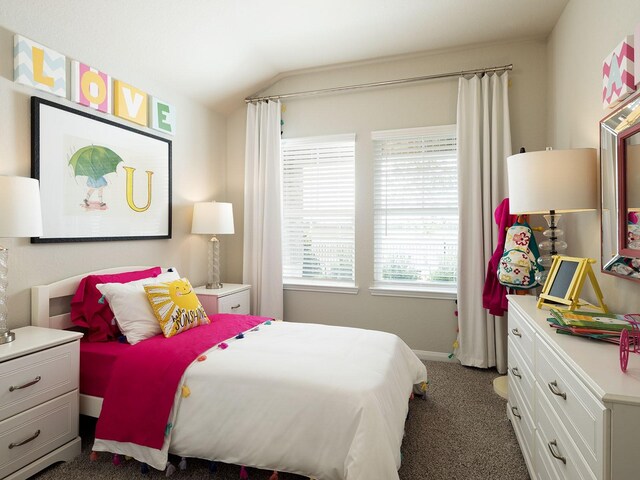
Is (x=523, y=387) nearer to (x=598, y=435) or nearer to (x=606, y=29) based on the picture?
(x=598, y=435)

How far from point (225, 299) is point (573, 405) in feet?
8.92

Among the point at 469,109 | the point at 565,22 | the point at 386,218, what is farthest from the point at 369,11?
the point at 386,218

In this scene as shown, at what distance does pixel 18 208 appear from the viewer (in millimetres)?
1808

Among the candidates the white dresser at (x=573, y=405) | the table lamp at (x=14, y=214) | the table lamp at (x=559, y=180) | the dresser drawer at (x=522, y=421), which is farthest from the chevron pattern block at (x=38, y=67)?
the dresser drawer at (x=522, y=421)

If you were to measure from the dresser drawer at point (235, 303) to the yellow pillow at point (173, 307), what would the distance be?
726 millimetres

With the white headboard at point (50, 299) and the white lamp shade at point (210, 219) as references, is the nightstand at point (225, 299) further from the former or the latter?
the white headboard at point (50, 299)

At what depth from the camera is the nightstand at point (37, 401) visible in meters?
1.69

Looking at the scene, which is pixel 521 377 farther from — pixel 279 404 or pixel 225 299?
pixel 225 299

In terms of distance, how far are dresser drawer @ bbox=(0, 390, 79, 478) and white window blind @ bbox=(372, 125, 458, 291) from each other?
2.60 metres

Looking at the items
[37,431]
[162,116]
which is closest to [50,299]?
[37,431]

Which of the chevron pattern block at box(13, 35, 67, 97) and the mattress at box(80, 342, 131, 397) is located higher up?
the chevron pattern block at box(13, 35, 67, 97)

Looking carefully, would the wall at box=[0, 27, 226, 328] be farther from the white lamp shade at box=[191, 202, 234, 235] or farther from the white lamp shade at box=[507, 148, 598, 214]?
the white lamp shade at box=[507, 148, 598, 214]

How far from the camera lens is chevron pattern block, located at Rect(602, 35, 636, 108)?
1.65 meters

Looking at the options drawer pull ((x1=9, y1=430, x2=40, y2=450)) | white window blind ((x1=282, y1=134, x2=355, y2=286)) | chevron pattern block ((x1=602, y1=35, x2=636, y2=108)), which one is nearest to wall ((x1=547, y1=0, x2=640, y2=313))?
chevron pattern block ((x1=602, y1=35, x2=636, y2=108))
